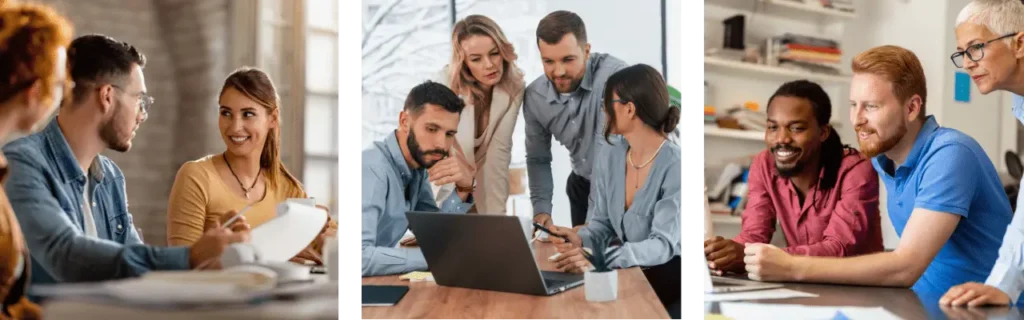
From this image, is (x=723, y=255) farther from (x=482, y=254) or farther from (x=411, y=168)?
(x=411, y=168)

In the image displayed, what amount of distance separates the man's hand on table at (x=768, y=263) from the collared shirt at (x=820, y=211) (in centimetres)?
2

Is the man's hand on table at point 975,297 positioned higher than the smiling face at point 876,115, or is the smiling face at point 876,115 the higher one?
the smiling face at point 876,115

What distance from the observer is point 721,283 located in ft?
9.80

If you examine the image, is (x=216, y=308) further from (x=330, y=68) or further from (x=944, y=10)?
(x=944, y=10)

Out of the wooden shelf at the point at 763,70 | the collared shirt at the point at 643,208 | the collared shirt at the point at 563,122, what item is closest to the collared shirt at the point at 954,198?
the wooden shelf at the point at 763,70

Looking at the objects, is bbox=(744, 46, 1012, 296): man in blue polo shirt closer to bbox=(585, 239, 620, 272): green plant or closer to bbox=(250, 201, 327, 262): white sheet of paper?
bbox=(585, 239, 620, 272): green plant

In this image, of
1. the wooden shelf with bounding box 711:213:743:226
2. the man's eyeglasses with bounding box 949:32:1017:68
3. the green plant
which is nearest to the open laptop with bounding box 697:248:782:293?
the wooden shelf with bounding box 711:213:743:226

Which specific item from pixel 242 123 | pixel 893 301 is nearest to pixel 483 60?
pixel 242 123

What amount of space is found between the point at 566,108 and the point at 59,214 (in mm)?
1656

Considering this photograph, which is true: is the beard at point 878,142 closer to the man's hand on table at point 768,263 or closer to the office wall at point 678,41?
the man's hand on table at point 768,263

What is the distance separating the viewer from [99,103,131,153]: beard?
283 centimetres

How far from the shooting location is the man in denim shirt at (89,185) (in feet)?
9.02

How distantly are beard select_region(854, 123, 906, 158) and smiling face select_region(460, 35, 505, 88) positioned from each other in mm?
1206

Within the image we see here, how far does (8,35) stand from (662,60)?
6.85 feet
